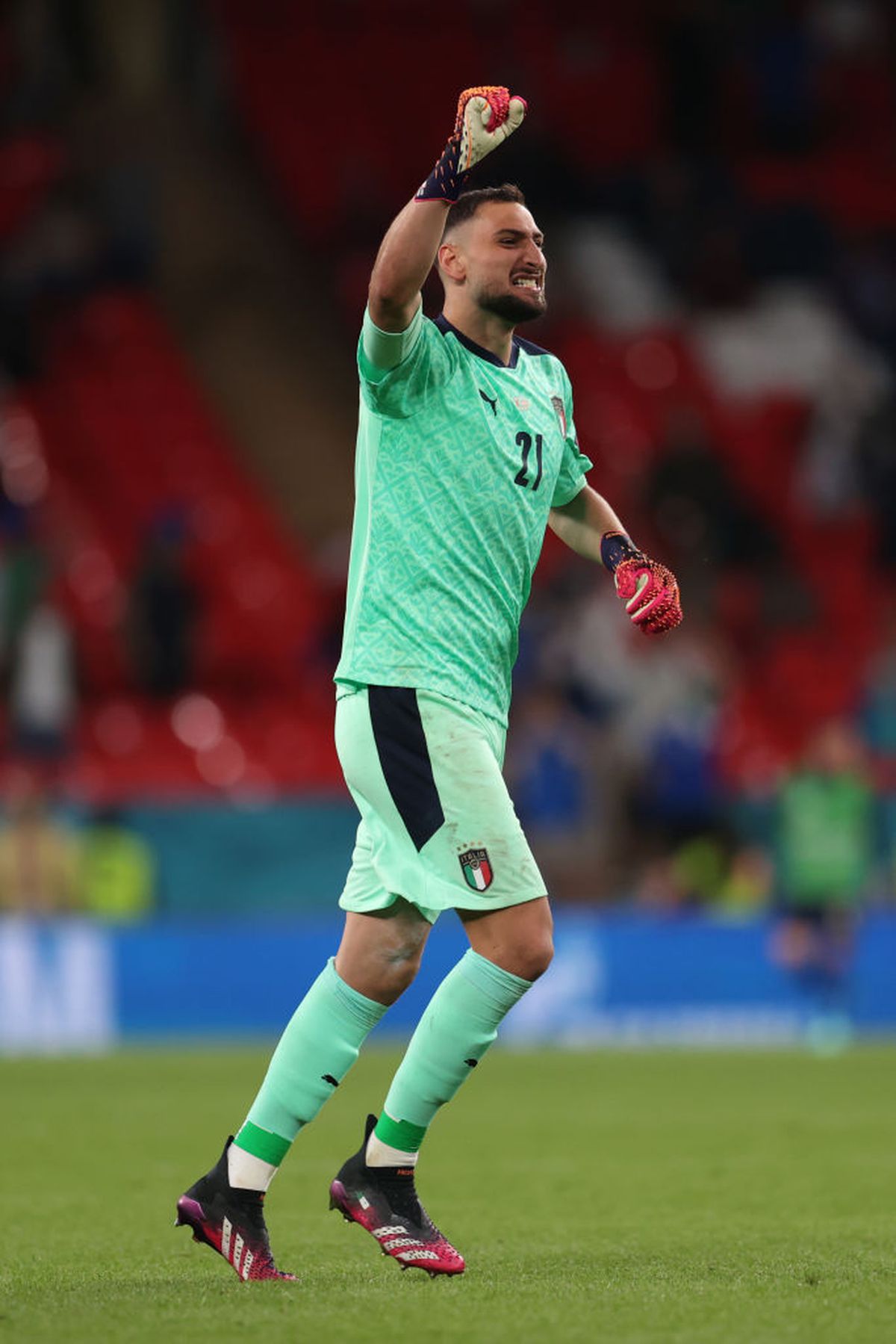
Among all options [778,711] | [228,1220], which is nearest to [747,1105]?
[228,1220]

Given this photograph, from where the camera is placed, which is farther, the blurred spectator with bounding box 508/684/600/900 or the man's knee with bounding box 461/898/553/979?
the blurred spectator with bounding box 508/684/600/900

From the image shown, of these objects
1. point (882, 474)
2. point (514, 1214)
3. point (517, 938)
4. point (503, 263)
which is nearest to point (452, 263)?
point (503, 263)

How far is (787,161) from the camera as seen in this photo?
25750 millimetres

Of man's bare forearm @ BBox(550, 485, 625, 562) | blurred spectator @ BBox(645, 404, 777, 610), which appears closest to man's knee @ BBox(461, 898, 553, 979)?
man's bare forearm @ BBox(550, 485, 625, 562)

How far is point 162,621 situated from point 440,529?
12.5 metres

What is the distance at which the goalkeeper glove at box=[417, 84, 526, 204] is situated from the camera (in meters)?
5.11

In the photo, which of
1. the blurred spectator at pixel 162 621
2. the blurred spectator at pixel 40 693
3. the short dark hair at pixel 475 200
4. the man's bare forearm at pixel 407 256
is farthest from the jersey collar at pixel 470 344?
the blurred spectator at pixel 162 621

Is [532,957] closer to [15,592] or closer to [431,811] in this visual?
[431,811]

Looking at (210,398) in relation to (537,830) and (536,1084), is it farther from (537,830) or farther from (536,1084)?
(536,1084)

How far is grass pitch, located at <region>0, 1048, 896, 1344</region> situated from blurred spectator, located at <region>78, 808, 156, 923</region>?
3180 mm

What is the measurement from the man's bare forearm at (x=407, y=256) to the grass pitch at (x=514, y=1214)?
221 cm

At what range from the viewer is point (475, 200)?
5785 millimetres

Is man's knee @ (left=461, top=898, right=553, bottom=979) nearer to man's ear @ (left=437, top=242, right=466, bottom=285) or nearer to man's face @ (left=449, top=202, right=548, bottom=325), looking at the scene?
man's face @ (left=449, top=202, right=548, bottom=325)

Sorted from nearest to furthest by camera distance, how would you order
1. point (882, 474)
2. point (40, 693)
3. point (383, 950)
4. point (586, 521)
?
point (383, 950), point (586, 521), point (40, 693), point (882, 474)
